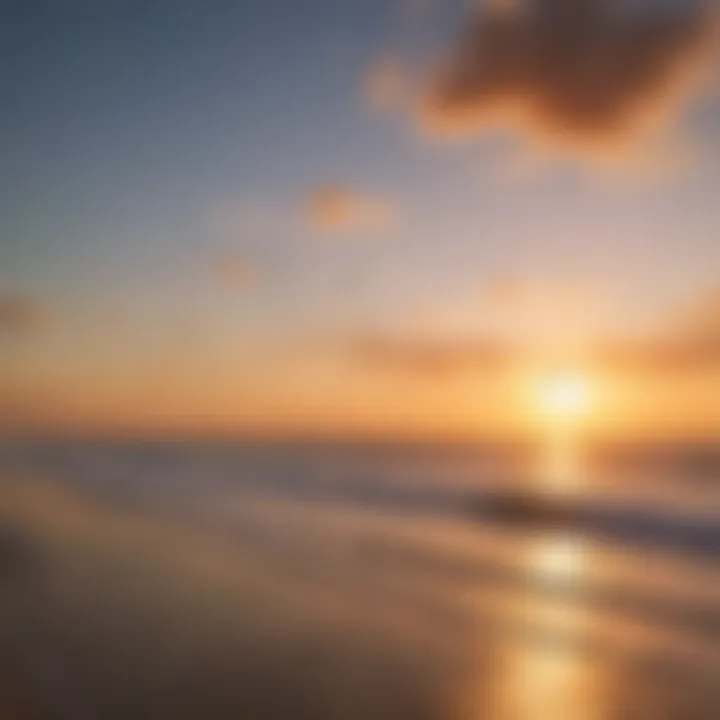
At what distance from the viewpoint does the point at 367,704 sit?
6.51 feet

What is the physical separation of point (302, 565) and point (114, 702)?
2.17 meters

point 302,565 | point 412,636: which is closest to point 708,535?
point 302,565

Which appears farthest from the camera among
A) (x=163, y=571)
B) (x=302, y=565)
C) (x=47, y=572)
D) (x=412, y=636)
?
(x=302, y=565)

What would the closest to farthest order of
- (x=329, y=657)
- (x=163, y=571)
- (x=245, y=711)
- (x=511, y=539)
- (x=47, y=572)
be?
1. (x=245, y=711)
2. (x=329, y=657)
3. (x=47, y=572)
4. (x=163, y=571)
5. (x=511, y=539)

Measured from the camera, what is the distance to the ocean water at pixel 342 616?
6.64 feet

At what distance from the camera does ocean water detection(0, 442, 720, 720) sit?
2.03 metres

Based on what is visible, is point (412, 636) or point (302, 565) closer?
point (412, 636)

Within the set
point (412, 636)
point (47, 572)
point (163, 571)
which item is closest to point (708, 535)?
point (412, 636)

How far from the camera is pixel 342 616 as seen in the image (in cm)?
291

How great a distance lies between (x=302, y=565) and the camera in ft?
13.3

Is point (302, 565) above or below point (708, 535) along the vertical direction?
below

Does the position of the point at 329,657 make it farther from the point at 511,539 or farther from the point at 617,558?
the point at 511,539

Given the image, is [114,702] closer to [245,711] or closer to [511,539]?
[245,711]

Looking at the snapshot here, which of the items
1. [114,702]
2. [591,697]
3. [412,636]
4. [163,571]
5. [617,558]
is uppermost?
[617,558]
